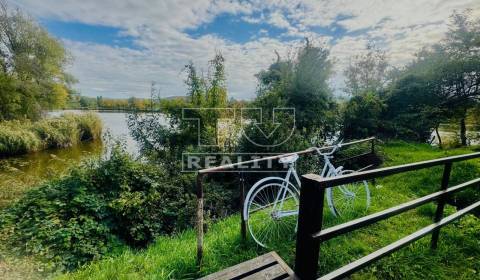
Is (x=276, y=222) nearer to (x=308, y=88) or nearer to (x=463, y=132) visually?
(x=308, y=88)

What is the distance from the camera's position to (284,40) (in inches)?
303

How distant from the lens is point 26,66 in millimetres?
12828

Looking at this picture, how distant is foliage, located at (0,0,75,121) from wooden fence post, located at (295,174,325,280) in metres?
14.9

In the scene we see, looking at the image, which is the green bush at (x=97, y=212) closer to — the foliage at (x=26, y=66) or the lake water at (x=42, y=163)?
the lake water at (x=42, y=163)

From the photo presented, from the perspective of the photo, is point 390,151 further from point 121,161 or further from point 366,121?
point 121,161

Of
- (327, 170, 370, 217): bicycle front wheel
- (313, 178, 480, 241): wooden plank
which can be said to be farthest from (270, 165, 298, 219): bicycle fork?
(313, 178, 480, 241): wooden plank

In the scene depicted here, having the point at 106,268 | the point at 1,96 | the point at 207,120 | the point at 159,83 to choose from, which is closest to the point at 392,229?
the point at 106,268

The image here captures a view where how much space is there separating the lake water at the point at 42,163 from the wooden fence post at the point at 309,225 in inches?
169

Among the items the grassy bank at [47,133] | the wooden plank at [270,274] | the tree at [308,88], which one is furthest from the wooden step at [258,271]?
the grassy bank at [47,133]

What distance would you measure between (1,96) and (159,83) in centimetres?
973

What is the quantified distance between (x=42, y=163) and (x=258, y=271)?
9854 millimetres

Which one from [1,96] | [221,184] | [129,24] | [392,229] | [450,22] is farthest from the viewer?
[1,96]

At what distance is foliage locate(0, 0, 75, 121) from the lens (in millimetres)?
11258

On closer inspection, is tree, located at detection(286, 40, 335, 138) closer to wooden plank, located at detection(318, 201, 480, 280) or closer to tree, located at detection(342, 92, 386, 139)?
tree, located at detection(342, 92, 386, 139)
